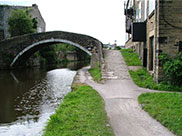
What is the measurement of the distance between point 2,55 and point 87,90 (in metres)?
15.8

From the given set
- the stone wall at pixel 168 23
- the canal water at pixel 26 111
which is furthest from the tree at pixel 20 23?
the stone wall at pixel 168 23

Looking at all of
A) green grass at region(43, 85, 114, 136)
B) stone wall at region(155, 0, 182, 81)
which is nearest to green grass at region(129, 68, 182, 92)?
stone wall at region(155, 0, 182, 81)

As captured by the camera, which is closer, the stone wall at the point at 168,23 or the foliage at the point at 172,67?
the foliage at the point at 172,67

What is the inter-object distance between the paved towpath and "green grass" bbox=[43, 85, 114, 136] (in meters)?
0.20

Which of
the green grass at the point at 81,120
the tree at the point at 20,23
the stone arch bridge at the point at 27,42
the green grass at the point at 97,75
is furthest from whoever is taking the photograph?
the tree at the point at 20,23

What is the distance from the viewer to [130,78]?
8648 millimetres

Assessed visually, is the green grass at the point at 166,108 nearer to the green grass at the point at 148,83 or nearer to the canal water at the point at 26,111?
the green grass at the point at 148,83

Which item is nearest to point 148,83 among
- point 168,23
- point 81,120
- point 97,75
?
point 168,23

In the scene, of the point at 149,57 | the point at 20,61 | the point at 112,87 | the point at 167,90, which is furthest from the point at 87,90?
the point at 20,61

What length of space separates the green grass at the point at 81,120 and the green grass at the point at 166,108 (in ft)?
3.38

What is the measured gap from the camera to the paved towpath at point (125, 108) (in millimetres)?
3654

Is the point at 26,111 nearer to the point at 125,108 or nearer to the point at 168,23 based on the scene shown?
the point at 125,108

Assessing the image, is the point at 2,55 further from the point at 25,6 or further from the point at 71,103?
the point at 71,103

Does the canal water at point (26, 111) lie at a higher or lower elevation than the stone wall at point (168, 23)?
lower
